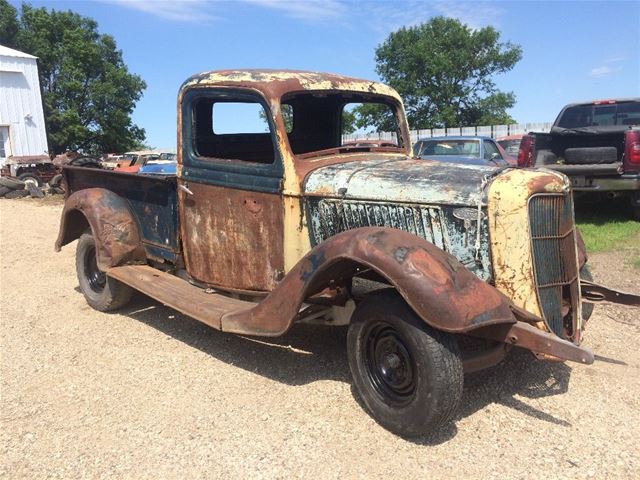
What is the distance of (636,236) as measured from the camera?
7.52 metres

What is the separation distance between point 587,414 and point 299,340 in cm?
203

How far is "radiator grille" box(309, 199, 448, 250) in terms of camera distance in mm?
3051

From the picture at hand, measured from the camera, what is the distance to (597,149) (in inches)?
316

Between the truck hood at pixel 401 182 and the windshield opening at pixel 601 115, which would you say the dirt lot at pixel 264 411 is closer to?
the truck hood at pixel 401 182

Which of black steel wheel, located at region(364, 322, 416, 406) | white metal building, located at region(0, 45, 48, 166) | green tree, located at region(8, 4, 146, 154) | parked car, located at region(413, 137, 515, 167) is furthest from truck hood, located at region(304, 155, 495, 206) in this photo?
green tree, located at region(8, 4, 146, 154)

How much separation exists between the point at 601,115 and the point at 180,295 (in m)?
8.18

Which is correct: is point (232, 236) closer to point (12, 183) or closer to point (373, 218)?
point (373, 218)

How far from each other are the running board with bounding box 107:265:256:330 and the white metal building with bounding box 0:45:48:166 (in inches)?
801

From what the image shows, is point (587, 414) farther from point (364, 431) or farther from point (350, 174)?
point (350, 174)

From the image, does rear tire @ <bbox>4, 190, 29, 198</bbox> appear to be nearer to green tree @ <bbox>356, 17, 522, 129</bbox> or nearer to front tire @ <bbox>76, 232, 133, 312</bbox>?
front tire @ <bbox>76, 232, 133, 312</bbox>

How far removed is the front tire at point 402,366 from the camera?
266cm

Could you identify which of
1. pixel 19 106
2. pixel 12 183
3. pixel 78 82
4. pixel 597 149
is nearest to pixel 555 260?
pixel 597 149

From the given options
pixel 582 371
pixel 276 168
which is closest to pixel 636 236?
pixel 582 371

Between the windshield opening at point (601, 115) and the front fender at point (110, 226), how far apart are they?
7621 mm
